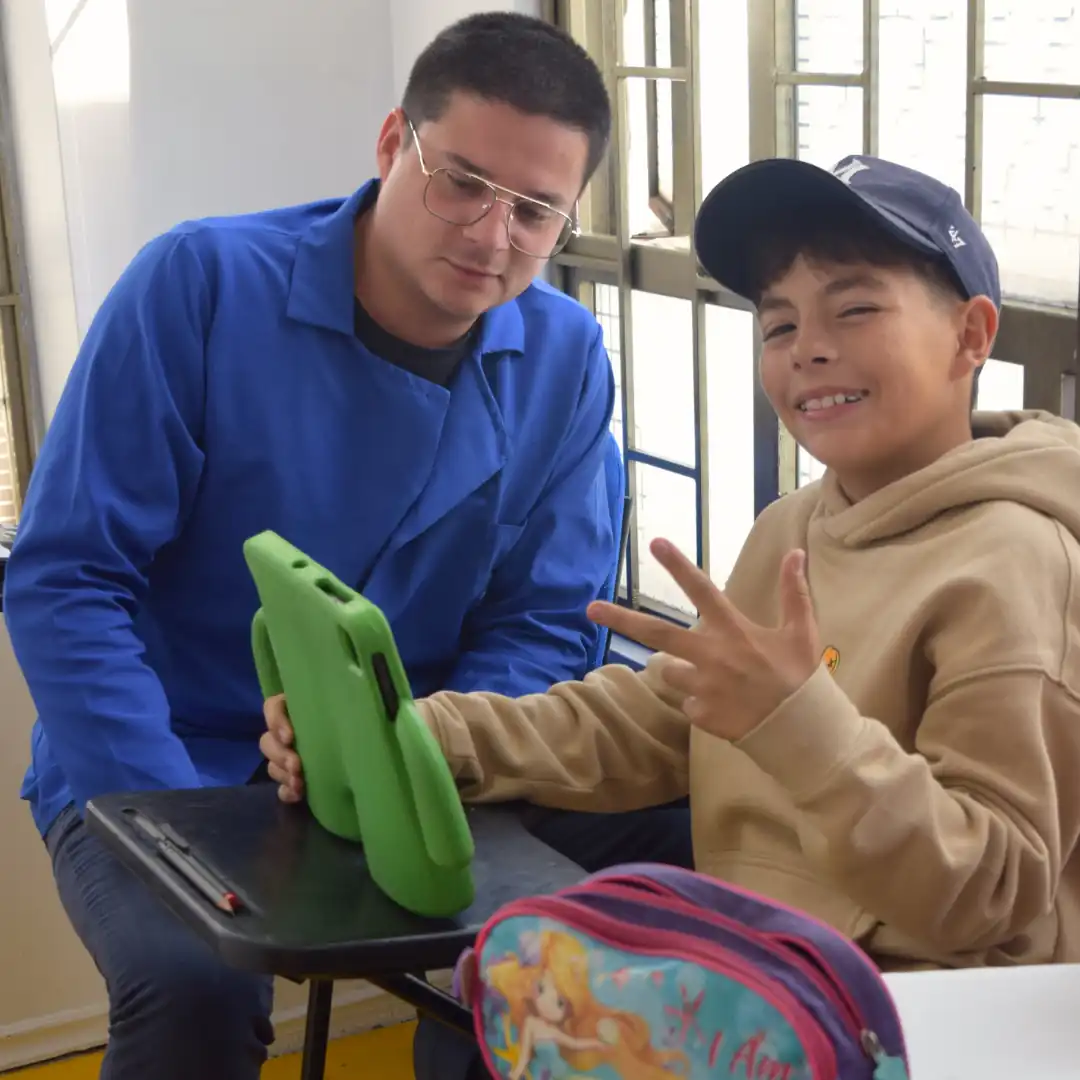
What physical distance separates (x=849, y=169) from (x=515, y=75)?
0.50m

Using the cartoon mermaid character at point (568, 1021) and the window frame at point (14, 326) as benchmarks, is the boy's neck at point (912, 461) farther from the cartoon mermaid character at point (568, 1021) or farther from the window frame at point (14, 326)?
the window frame at point (14, 326)

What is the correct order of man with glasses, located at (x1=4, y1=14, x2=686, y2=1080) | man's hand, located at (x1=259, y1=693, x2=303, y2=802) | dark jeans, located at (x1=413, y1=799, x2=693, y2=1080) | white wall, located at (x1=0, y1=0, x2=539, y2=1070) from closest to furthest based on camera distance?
man's hand, located at (x1=259, y1=693, x2=303, y2=802), dark jeans, located at (x1=413, y1=799, x2=693, y2=1080), man with glasses, located at (x1=4, y1=14, x2=686, y2=1080), white wall, located at (x1=0, y1=0, x2=539, y2=1070)

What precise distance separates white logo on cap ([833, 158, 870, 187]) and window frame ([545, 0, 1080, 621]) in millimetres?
596

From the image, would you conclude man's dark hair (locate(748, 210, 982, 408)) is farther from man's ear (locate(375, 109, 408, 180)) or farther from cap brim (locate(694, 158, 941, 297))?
man's ear (locate(375, 109, 408, 180))

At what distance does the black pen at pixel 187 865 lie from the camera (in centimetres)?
115

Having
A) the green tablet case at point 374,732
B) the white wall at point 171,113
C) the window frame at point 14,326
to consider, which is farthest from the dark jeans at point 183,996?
the white wall at point 171,113

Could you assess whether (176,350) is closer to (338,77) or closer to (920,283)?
(920,283)

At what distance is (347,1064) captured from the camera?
2412mm

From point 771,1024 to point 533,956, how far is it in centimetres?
17

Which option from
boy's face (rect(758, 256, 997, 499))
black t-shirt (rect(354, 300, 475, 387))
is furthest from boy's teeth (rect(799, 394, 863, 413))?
black t-shirt (rect(354, 300, 475, 387))

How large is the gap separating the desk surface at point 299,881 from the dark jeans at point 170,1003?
18cm

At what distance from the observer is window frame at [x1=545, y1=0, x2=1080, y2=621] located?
1.85 meters

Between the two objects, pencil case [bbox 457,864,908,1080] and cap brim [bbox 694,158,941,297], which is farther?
cap brim [bbox 694,158,941,297]

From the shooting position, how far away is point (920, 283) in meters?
1.25
